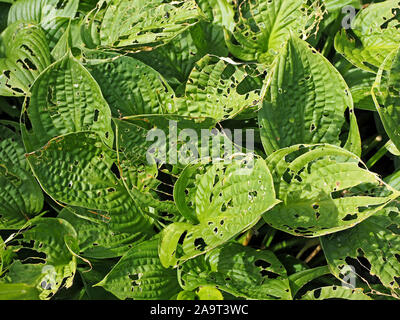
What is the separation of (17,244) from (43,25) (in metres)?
0.71

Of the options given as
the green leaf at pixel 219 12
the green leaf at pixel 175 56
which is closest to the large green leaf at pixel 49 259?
the green leaf at pixel 175 56

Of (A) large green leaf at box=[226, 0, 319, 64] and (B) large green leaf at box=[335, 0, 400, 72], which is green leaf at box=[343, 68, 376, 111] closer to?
(B) large green leaf at box=[335, 0, 400, 72]

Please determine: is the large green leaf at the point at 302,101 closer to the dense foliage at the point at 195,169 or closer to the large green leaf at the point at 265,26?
the dense foliage at the point at 195,169

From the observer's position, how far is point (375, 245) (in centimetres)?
110

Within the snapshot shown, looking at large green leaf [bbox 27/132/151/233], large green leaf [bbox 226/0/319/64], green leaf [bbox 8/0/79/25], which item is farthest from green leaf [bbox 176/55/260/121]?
green leaf [bbox 8/0/79/25]

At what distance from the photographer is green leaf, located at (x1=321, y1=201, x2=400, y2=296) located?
108 cm

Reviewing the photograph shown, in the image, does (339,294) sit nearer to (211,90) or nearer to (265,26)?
(211,90)

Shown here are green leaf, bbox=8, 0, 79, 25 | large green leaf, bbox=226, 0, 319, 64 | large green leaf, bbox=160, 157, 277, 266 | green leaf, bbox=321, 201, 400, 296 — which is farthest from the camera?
green leaf, bbox=8, 0, 79, 25

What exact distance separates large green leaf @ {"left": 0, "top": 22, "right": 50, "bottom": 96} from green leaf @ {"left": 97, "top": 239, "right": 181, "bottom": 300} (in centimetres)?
60

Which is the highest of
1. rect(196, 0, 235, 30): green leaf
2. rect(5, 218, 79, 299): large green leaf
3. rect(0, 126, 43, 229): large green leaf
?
rect(196, 0, 235, 30): green leaf

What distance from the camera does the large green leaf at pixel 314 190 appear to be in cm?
104

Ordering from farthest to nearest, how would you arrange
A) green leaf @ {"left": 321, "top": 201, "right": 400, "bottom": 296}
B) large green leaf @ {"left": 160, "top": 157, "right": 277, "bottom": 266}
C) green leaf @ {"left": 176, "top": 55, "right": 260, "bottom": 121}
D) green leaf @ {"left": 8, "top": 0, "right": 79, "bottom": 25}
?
green leaf @ {"left": 8, "top": 0, "right": 79, "bottom": 25}, green leaf @ {"left": 176, "top": 55, "right": 260, "bottom": 121}, green leaf @ {"left": 321, "top": 201, "right": 400, "bottom": 296}, large green leaf @ {"left": 160, "top": 157, "right": 277, "bottom": 266}

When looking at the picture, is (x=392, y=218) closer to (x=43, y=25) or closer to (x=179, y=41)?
(x=179, y=41)

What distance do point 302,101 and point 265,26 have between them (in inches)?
12.2
